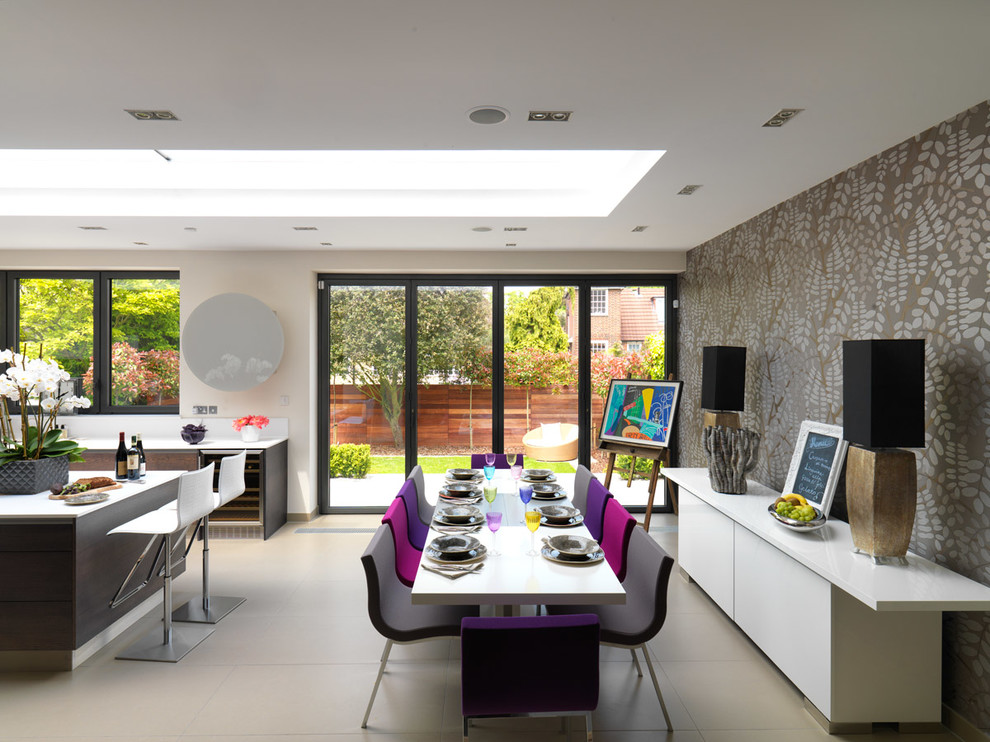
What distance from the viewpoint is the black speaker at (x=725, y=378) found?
12.9ft

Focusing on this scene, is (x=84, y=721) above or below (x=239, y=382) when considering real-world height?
below

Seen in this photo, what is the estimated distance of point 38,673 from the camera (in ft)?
9.34

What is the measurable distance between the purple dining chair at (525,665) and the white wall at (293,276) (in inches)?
160

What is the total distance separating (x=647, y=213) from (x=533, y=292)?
6.44ft

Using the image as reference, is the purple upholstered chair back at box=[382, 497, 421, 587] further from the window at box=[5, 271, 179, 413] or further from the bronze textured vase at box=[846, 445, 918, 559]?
the window at box=[5, 271, 179, 413]

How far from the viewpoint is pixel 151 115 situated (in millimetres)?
2469

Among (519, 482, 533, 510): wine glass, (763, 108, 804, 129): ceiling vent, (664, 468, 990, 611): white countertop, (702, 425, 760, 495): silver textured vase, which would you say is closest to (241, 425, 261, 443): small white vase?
(519, 482, 533, 510): wine glass

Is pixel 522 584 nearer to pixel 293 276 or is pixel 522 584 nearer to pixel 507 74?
pixel 507 74

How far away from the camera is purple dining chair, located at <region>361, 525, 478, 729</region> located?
2.30 meters

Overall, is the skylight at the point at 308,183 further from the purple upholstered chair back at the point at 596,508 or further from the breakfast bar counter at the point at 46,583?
the breakfast bar counter at the point at 46,583

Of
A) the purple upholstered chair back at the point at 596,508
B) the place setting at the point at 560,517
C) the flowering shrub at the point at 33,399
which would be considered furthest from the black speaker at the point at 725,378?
the flowering shrub at the point at 33,399

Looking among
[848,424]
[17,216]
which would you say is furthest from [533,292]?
[17,216]

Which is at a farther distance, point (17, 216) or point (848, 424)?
→ point (17, 216)

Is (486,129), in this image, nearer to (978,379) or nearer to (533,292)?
(978,379)
